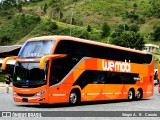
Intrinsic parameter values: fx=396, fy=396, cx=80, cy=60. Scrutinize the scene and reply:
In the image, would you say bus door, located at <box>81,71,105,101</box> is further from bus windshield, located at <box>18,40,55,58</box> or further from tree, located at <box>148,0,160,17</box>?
tree, located at <box>148,0,160,17</box>

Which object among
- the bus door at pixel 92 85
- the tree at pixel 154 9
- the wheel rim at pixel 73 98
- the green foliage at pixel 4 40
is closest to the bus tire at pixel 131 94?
the bus door at pixel 92 85

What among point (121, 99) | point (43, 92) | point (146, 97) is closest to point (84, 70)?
point (43, 92)

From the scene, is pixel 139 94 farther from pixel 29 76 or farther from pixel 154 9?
pixel 154 9

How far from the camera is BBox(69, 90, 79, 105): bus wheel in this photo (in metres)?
20.1

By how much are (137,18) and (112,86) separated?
101m

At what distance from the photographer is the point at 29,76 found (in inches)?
737

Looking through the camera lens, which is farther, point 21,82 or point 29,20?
point 29,20

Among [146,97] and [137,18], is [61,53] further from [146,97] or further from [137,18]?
[137,18]

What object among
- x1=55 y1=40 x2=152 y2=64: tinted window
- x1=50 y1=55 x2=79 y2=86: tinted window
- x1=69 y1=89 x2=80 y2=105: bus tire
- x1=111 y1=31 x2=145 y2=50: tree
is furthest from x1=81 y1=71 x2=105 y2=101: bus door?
x1=111 y1=31 x2=145 y2=50: tree

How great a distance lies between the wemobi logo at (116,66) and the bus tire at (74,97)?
8.88 feet

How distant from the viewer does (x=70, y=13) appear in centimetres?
13062

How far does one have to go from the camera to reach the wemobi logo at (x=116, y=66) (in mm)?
22558

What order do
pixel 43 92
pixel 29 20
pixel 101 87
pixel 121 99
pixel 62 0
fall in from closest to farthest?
pixel 43 92 → pixel 101 87 → pixel 121 99 → pixel 29 20 → pixel 62 0

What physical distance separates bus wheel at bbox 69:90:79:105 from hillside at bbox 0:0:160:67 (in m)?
71.5
